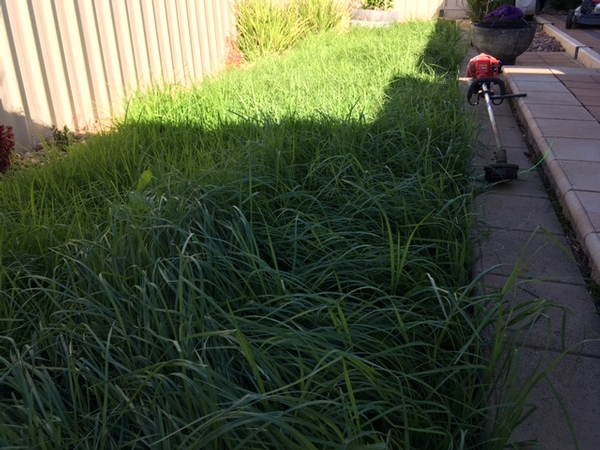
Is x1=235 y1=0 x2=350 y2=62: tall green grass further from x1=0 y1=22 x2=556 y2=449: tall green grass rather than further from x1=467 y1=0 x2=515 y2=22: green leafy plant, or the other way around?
x1=0 y1=22 x2=556 y2=449: tall green grass

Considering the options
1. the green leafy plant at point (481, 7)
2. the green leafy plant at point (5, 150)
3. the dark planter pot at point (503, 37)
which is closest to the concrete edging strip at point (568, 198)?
the dark planter pot at point (503, 37)

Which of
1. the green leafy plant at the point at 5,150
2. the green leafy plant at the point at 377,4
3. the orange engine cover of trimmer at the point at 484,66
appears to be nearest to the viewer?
the green leafy plant at the point at 5,150

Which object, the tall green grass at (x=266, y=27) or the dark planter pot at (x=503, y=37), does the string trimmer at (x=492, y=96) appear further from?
the tall green grass at (x=266, y=27)

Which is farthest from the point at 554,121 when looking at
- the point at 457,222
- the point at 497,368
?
the point at 497,368

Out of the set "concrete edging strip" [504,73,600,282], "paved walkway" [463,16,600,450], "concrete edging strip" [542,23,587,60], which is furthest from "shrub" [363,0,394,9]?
"concrete edging strip" [504,73,600,282]

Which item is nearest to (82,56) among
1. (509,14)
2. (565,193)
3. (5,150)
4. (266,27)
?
(5,150)

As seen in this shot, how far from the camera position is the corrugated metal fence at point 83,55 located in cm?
384

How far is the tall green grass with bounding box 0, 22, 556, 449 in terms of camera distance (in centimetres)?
126

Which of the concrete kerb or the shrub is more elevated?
the shrub

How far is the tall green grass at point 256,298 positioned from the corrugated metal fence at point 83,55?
113 centimetres

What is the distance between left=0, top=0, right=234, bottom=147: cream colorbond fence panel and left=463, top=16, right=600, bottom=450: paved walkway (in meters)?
3.07

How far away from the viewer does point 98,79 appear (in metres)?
4.66

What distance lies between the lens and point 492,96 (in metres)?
3.49

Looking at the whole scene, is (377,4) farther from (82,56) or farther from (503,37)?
(82,56)
